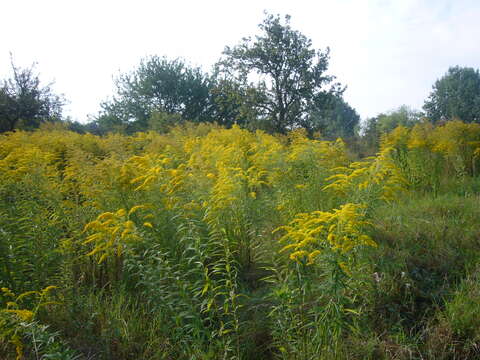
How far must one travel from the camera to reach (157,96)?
2655 cm

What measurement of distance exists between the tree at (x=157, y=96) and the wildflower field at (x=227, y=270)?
77.2 feet

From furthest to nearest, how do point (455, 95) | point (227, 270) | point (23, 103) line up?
point (455, 95) < point (23, 103) < point (227, 270)

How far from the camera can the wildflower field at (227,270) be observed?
2184mm

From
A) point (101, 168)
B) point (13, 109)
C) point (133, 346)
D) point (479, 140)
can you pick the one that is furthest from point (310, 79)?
point (133, 346)

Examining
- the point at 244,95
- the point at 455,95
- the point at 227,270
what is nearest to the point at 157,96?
the point at 244,95

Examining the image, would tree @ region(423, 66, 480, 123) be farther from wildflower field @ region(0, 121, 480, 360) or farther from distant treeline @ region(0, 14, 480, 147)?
wildflower field @ region(0, 121, 480, 360)

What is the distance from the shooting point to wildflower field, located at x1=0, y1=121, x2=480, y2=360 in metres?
2.18

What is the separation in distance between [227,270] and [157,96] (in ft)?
85.8

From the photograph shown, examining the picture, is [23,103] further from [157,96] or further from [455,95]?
[455,95]

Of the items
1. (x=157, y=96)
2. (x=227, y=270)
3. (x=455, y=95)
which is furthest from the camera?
(x=455, y=95)

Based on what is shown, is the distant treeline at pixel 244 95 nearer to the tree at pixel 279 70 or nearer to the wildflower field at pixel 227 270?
the tree at pixel 279 70

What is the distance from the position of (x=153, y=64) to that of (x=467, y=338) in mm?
27984

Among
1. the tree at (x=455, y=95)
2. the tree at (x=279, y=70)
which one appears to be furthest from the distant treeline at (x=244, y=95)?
the tree at (x=455, y=95)

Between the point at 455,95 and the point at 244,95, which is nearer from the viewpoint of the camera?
the point at 244,95
